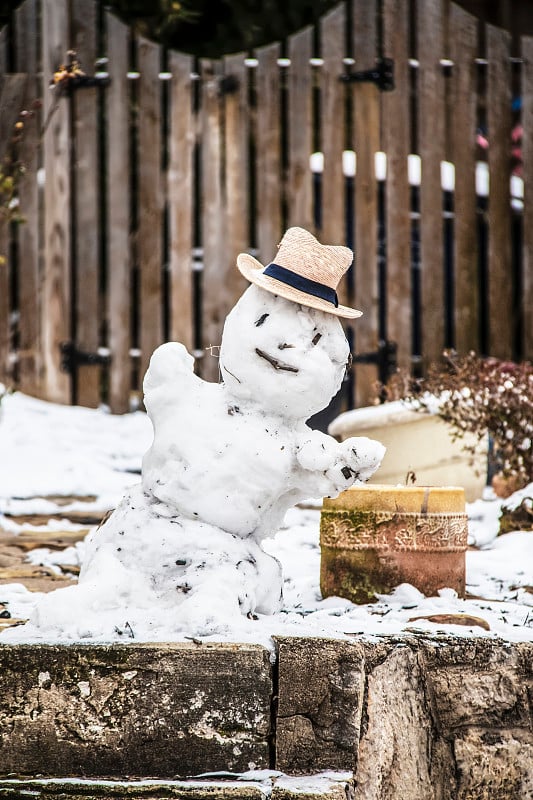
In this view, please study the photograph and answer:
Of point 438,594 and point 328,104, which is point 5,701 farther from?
point 328,104

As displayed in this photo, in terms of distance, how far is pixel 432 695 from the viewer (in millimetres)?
2293

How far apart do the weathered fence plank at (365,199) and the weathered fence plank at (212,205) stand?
2.65 feet

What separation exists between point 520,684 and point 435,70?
4454 mm

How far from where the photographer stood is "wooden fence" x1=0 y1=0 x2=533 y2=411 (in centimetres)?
584

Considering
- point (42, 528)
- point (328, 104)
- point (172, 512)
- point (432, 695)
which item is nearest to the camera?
point (432, 695)

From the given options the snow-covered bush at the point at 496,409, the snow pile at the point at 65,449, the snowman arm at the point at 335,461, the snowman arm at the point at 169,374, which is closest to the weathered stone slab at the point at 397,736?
the snowman arm at the point at 335,461

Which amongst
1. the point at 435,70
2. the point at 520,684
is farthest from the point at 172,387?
the point at 435,70

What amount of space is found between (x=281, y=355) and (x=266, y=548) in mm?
1564

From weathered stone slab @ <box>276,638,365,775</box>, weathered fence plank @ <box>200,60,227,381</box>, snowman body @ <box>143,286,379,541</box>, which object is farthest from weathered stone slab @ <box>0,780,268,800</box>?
weathered fence plank @ <box>200,60,227,381</box>

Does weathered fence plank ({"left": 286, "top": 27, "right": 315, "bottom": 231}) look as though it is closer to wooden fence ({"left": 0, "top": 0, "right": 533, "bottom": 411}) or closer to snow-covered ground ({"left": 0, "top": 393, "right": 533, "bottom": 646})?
wooden fence ({"left": 0, "top": 0, "right": 533, "bottom": 411})

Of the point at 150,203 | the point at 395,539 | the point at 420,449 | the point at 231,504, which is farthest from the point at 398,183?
the point at 231,504

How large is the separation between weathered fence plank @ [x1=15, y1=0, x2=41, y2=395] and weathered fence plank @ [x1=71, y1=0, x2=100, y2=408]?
0.24 meters

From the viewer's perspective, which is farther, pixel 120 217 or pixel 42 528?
pixel 120 217

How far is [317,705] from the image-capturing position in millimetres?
2090
